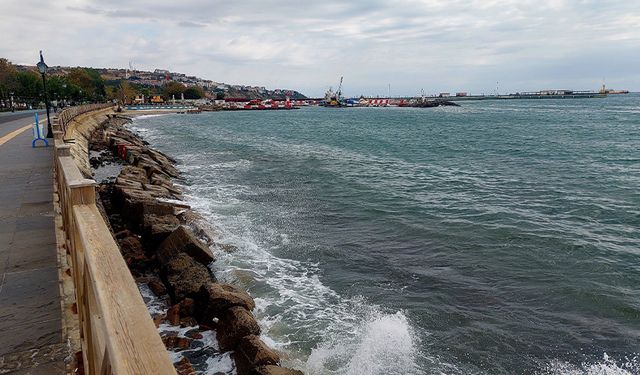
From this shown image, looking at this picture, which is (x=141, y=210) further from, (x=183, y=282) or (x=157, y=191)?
(x=183, y=282)

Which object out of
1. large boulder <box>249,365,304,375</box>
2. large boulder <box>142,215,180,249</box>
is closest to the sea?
large boulder <box>249,365,304,375</box>

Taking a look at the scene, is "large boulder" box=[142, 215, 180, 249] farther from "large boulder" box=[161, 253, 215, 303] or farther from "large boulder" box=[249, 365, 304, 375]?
"large boulder" box=[249, 365, 304, 375]

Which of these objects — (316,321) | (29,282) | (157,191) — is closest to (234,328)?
(316,321)

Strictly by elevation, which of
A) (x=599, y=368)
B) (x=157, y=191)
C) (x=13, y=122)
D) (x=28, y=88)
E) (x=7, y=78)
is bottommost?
(x=599, y=368)

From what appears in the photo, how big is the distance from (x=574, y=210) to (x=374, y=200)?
725 cm

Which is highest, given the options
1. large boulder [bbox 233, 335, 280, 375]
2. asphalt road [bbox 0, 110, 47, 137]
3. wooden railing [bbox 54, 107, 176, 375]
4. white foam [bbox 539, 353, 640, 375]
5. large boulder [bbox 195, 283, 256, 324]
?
wooden railing [bbox 54, 107, 176, 375]

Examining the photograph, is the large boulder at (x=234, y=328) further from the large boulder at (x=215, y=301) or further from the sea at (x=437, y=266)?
the sea at (x=437, y=266)

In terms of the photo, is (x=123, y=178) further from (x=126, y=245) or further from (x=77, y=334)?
(x=77, y=334)

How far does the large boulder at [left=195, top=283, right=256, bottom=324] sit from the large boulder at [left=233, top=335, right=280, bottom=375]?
3.27 ft

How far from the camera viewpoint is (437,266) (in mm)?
11672

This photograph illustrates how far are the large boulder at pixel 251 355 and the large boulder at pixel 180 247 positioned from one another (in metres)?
3.70

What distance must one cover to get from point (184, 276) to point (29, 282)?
4.06 m

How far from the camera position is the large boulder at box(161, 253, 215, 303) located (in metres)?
9.16

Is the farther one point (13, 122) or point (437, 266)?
point (13, 122)
